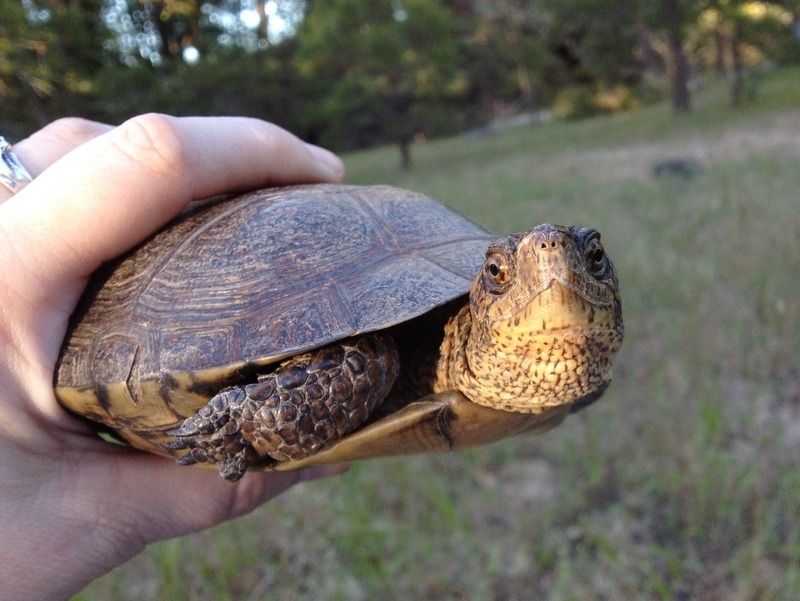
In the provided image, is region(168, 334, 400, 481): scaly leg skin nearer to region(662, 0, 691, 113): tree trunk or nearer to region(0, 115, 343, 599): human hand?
region(0, 115, 343, 599): human hand

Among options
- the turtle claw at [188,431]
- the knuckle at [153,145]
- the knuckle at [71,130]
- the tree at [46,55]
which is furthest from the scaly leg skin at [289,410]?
the tree at [46,55]

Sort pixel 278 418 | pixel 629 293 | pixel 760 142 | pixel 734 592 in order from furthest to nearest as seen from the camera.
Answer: pixel 760 142, pixel 629 293, pixel 734 592, pixel 278 418

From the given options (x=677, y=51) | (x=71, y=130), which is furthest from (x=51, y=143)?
(x=677, y=51)

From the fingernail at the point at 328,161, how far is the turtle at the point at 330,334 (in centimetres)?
43

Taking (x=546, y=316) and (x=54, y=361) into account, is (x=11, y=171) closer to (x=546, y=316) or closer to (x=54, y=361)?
(x=54, y=361)

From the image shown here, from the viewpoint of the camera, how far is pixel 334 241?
1.36m

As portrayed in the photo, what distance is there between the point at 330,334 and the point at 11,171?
1.08 m

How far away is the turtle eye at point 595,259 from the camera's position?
3.37 ft

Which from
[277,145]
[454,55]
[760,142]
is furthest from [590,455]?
[454,55]

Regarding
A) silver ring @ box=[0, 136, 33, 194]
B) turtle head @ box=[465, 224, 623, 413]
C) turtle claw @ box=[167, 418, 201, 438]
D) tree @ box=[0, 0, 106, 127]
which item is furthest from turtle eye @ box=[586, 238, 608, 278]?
tree @ box=[0, 0, 106, 127]

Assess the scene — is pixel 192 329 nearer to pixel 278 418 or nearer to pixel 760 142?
pixel 278 418

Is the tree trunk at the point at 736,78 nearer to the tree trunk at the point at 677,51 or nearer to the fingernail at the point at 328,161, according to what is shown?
the tree trunk at the point at 677,51

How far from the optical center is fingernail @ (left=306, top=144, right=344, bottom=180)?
6.27ft

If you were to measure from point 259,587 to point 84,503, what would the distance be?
25.9 inches
